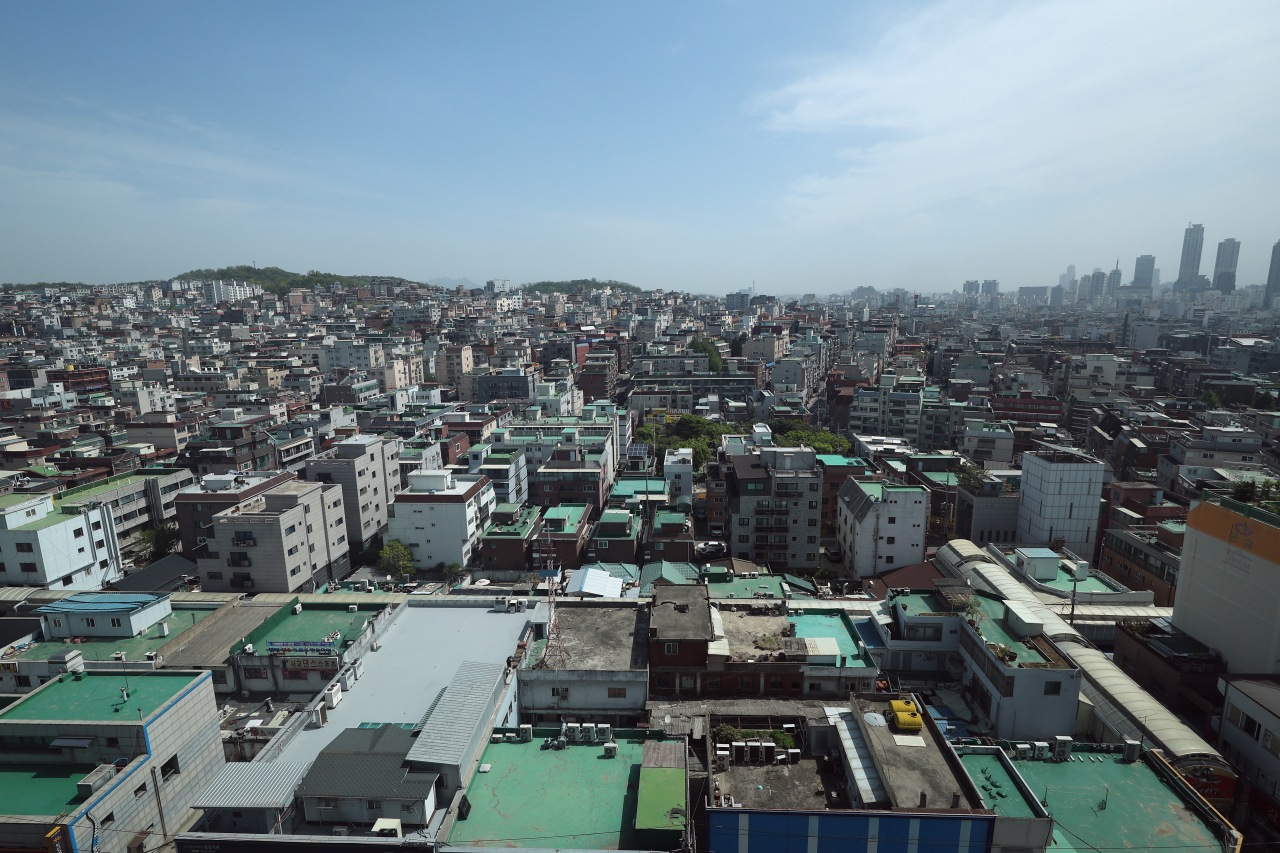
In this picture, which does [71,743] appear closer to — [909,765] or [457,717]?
[457,717]

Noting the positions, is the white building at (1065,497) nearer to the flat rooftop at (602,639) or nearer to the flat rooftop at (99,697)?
the flat rooftop at (602,639)

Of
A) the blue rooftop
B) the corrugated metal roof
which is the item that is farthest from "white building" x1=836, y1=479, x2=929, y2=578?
the blue rooftop

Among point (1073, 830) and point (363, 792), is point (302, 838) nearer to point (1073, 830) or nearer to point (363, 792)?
point (363, 792)

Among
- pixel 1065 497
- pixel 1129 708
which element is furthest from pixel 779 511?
pixel 1129 708

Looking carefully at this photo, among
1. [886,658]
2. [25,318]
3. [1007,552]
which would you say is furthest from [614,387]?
[25,318]

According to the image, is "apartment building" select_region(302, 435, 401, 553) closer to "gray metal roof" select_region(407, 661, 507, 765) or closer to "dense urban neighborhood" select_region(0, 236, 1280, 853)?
"dense urban neighborhood" select_region(0, 236, 1280, 853)

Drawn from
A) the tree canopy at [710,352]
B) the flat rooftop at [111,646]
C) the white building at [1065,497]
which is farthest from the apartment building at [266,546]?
the tree canopy at [710,352]

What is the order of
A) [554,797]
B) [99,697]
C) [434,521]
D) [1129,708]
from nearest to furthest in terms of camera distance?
1. [554,797]
2. [99,697]
3. [1129,708]
4. [434,521]
